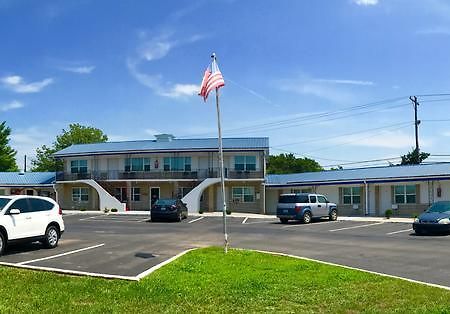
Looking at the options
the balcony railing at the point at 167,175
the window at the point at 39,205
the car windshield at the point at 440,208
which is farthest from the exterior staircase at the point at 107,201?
the window at the point at 39,205

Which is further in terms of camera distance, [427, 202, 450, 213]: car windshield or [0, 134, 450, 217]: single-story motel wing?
[0, 134, 450, 217]: single-story motel wing

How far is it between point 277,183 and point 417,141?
65.6 feet

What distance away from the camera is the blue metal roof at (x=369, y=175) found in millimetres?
39125

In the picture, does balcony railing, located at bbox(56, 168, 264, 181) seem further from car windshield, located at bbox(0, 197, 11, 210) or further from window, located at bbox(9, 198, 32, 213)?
car windshield, located at bbox(0, 197, 11, 210)

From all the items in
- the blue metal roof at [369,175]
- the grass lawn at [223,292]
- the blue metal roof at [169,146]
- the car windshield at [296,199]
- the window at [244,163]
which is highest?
the blue metal roof at [169,146]

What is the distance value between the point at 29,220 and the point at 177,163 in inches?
1417

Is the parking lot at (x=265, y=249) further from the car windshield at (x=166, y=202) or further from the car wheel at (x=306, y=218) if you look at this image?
the car windshield at (x=166, y=202)

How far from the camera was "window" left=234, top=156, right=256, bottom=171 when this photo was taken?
4972 centimetres

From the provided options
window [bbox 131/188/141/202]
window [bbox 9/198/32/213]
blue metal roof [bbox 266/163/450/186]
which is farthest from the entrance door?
window [bbox 9/198/32/213]

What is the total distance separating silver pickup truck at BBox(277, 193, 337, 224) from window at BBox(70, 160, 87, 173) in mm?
27306

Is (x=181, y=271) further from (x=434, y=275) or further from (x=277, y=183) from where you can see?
(x=277, y=183)

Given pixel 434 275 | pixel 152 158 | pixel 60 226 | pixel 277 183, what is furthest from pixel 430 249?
pixel 152 158

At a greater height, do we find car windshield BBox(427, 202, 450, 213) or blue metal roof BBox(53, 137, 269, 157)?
blue metal roof BBox(53, 137, 269, 157)

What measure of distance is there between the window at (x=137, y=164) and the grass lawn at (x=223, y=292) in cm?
4060
